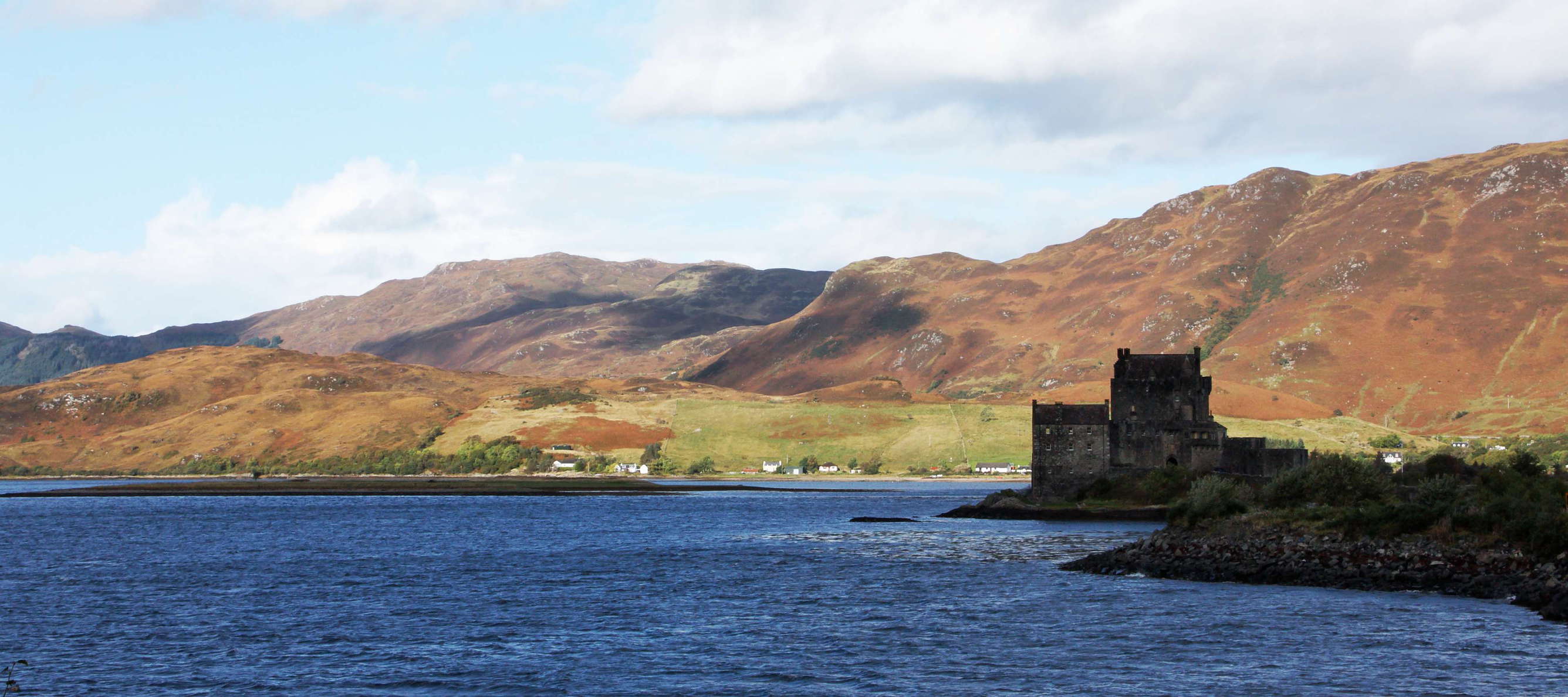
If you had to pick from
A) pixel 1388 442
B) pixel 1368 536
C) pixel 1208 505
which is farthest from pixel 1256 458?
pixel 1388 442

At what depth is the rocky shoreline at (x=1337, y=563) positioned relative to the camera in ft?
160

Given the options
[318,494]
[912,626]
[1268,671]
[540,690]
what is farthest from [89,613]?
[318,494]

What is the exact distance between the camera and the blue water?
3884 cm

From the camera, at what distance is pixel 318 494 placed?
17500 cm

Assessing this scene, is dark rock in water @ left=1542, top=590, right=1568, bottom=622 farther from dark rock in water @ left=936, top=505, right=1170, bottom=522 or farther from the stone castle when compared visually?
the stone castle

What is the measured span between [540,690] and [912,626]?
51.6 ft

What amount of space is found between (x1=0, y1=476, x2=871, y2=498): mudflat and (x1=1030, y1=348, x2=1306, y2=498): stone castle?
73001 mm

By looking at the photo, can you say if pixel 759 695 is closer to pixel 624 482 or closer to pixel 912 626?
pixel 912 626

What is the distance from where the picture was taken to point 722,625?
50.5 metres

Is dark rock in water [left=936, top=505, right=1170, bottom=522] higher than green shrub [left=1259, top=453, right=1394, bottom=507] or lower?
lower

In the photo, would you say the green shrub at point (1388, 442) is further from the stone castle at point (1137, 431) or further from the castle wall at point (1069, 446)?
the castle wall at point (1069, 446)

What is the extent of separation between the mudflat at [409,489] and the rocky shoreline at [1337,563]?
4237 inches

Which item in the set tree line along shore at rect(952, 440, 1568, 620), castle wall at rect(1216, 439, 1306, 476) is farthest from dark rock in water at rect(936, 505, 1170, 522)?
tree line along shore at rect(952, 440, 1568, 620)

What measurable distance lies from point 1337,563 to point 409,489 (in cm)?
13503
